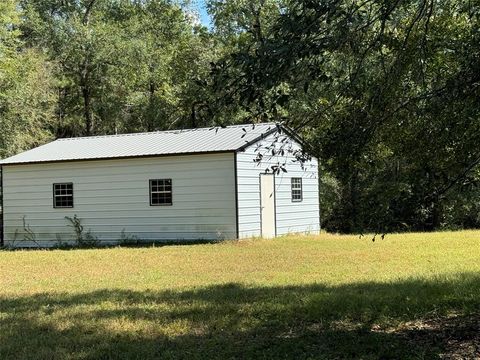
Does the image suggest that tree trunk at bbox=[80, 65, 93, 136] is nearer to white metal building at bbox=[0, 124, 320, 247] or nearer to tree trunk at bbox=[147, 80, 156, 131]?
tree trunk at bbox=[147, 80, 156, 131]

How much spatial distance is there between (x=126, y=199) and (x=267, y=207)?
447cm

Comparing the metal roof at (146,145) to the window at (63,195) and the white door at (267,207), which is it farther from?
the white door at (267,207)

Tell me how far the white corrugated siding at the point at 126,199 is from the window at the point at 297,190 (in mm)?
3750

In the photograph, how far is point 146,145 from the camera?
19.1 metres

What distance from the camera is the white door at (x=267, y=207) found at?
1791 cm

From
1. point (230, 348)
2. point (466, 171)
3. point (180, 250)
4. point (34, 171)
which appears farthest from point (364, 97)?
point (34, 171)

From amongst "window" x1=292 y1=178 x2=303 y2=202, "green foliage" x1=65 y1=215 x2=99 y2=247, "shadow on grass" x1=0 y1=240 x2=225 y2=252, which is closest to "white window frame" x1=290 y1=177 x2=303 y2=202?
"window" x1=292 y1=178 x2=303 y2=202

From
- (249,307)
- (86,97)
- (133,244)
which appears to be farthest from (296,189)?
(86,97)

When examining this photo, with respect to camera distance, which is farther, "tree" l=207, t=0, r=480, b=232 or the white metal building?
the white metal building

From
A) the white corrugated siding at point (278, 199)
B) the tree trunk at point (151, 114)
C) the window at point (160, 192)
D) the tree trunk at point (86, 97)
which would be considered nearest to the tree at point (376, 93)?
the white corrugated siding at point (278, 199)

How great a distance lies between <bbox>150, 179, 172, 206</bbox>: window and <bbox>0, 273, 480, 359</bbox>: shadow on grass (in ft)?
30.0

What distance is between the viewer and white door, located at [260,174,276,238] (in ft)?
58.7

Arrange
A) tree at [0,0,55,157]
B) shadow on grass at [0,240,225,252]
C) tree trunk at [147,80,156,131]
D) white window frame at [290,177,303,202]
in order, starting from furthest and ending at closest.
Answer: tree trunk at [147,80,156,131]
tree at [0,0,55,157]
white window frame at [290,177,303,202]
shadow on grass at [0,240,225,252]

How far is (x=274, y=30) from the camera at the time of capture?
412 cm
